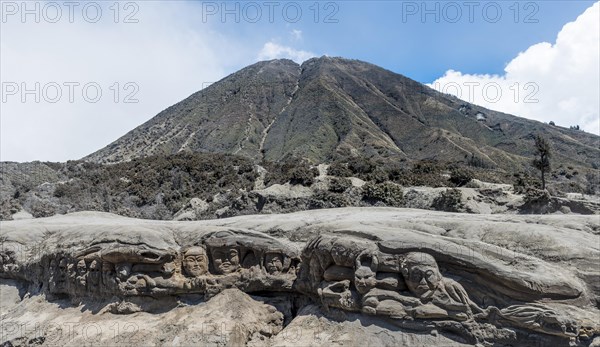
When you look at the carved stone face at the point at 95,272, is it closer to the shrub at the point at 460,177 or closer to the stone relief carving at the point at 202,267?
the stone relief carving at the point at 202,267

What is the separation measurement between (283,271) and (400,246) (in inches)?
121

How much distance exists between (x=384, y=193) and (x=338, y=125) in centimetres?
4919

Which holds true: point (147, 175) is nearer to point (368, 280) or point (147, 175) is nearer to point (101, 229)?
point (101, 229)

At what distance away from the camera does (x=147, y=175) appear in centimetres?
3300

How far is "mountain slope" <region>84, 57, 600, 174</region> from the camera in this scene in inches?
2391

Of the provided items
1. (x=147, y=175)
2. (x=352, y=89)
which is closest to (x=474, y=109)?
(x=352, y=89)

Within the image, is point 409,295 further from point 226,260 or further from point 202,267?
point 202,267

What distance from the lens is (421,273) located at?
8.15 meters

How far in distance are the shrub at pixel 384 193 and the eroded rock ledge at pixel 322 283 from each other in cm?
991

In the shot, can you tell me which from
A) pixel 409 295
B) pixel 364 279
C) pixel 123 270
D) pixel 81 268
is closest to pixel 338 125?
pixel 81 268

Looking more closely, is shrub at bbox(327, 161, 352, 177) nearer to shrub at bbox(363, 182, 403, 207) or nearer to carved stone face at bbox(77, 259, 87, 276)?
shrub at bbox(363, 182, 403, 207)

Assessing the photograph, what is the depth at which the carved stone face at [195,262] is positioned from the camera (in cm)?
1049

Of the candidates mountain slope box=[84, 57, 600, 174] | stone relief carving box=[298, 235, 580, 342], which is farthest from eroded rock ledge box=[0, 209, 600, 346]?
mountain slope box=[84, 57, 600, 174]

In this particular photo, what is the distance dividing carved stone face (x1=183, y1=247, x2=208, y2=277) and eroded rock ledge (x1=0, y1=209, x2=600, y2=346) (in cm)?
3
